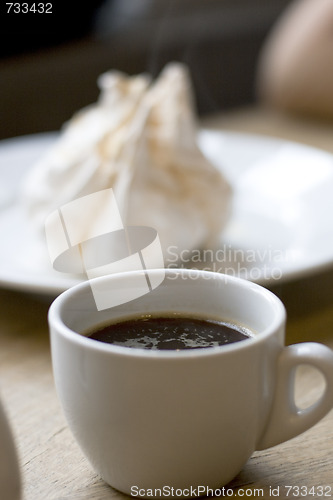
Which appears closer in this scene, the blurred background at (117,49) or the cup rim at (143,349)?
the cup rim at (143,349)

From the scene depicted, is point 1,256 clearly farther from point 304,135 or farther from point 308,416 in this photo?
point 304,135

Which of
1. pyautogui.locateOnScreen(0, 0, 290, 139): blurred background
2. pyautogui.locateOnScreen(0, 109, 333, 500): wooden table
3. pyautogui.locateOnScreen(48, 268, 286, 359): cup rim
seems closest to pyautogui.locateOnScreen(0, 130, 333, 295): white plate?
pyautogui.locateOnScreen(0, 109, 333, 500): wooden table

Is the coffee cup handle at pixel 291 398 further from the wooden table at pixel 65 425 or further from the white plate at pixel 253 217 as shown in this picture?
the white plate at pixel 253 217

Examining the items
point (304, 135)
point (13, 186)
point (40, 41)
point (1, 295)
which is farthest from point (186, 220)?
point (40, 41)

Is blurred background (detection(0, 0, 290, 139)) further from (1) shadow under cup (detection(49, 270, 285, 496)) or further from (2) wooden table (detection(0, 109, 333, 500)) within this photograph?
(1) shadow under cup (detection(49, 270, 285, 496))

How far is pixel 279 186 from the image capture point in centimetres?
81

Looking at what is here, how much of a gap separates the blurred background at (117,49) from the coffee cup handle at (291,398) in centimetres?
81

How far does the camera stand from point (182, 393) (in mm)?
316

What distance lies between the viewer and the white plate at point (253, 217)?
546 mm

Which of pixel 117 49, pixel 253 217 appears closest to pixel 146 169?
pixel 253 217

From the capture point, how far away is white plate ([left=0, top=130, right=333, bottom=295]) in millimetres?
546

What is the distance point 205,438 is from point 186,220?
300 mm

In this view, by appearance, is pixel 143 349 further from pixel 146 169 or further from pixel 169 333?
pixel 146 169

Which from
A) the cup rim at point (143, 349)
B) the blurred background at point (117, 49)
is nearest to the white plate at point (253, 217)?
the cup rim at point (143, 349)
